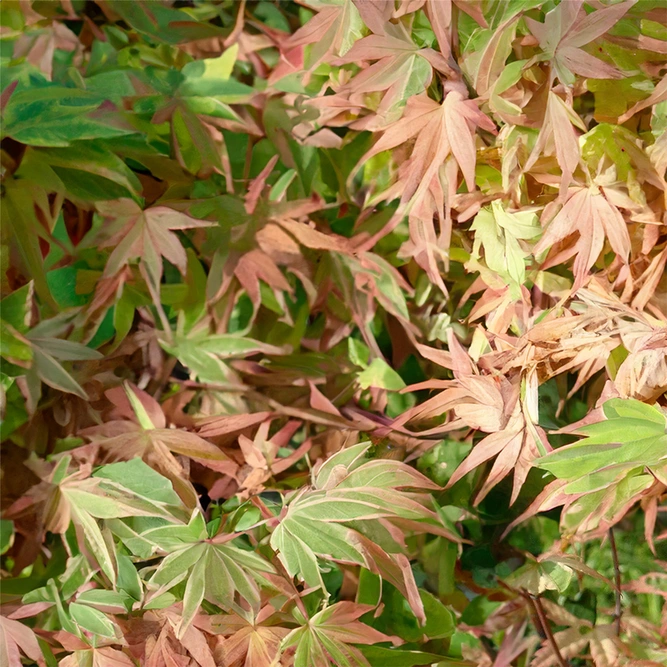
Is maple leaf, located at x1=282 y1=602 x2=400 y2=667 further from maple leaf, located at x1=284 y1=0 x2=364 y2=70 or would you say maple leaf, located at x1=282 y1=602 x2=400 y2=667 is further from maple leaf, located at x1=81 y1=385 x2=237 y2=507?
maple leaf, located at x1=284 y1=0 x2=364 y2=70

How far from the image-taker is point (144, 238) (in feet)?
1.31

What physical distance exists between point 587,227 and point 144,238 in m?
0.27

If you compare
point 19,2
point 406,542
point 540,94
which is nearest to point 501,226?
point 540,94

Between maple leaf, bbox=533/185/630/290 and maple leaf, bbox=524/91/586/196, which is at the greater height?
maple leaf, bbox=524/91/586/196

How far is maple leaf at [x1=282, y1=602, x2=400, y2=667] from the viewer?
32 cm

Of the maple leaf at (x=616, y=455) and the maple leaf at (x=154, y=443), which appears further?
the maple leaf at (x=154, y=443)

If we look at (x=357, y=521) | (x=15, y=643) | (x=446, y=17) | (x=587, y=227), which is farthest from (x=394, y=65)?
(x=15, y=643)

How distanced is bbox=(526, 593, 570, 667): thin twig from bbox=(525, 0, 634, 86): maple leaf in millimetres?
283

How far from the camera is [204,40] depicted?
0.46 metres

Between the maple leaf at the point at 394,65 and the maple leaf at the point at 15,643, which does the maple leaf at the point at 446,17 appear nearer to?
the maple leaf at the point at 394,65

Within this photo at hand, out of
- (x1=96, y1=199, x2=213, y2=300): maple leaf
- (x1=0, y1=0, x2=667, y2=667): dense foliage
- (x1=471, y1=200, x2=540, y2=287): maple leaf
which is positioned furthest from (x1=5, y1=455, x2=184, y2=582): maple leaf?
(x1=471, y1=200, x2=540, y2=287): maple leaf

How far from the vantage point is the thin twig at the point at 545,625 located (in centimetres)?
33

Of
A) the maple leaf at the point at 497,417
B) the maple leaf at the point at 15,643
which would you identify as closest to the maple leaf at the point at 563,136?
the maple leaf at the point at 497,417

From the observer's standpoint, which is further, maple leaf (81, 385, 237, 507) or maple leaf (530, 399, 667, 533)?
maple leaf (81, 385, 237, 507)
